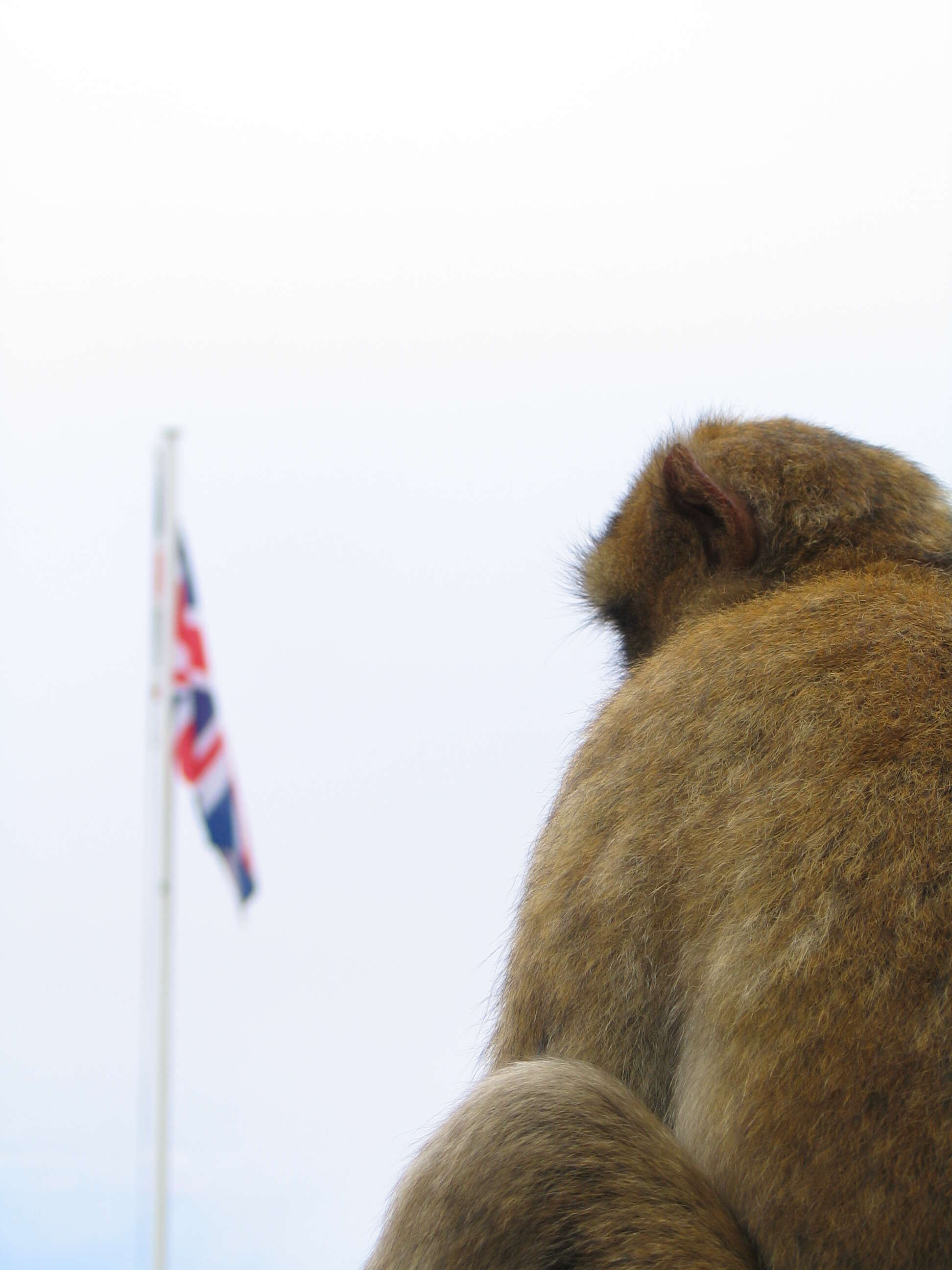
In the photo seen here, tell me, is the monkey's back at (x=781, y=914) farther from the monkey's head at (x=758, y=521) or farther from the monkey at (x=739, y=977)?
the monkey's head at (x=758, y=521)

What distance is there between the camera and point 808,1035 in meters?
1.39

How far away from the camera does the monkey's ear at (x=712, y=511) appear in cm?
207

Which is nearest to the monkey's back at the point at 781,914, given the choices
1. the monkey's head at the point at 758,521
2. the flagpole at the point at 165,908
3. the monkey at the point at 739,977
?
the monkey at the point at 739,977

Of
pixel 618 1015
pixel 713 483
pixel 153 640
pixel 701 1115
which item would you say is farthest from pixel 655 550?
pixel 153 640

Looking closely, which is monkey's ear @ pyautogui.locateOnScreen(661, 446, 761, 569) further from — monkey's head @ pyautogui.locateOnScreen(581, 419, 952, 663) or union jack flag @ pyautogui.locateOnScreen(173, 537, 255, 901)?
union jack flag @ pyautogui.locateOnScreen(173, 537, 255, 901)

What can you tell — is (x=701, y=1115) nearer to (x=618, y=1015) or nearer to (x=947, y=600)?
(x=618, y=1015)

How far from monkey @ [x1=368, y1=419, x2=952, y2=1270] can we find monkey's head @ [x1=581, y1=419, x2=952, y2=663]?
0.27 feet

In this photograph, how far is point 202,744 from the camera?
7.54 meters

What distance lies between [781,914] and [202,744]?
6.33 meters

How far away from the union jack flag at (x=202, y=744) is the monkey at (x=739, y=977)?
5.69 metres

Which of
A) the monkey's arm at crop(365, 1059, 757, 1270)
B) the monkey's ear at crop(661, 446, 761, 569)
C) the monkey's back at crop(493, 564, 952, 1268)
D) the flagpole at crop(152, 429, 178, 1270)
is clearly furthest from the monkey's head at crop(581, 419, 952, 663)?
the flagpole at crop(152, 429, 178, 1270)

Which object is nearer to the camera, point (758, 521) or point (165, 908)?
point (758, 521)

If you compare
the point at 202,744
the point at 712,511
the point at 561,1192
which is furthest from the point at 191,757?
the point at 561,1192

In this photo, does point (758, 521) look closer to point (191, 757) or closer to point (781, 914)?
point (781, 914)
